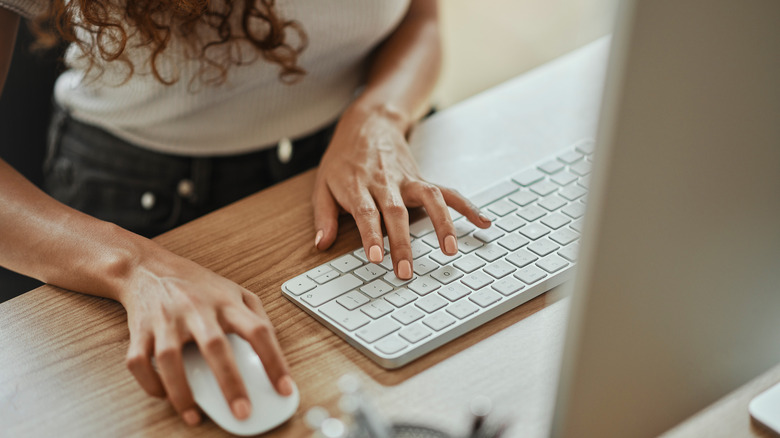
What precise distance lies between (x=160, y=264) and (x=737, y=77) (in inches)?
17.7

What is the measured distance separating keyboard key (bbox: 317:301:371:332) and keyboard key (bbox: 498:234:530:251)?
0.16 meters

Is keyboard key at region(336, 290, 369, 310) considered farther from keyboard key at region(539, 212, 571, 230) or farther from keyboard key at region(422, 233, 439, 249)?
keyboard key at region(539, 212, 571, 230)

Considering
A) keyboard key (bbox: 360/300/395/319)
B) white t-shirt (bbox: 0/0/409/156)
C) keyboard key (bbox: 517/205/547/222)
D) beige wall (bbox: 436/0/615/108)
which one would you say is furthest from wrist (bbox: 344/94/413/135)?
beige wall (bbox: 436/0/615/108)

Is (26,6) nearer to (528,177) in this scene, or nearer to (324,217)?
(324,217)

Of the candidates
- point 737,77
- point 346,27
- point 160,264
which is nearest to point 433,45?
point 346,27

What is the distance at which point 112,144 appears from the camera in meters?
0.89

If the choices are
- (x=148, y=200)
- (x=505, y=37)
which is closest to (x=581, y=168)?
(x=148, y=200)

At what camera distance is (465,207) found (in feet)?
2.06

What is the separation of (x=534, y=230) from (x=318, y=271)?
208 mm

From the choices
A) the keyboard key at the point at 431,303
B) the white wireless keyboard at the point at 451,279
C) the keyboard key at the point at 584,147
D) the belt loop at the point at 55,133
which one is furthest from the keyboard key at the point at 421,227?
the belt loop at the point at 55,133

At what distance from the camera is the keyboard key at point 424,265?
0.58 metres

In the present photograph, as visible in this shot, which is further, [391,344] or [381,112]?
[381,112]

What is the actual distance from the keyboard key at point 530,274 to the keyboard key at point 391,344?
0.13 metres

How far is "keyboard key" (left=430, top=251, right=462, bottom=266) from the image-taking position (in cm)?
59
